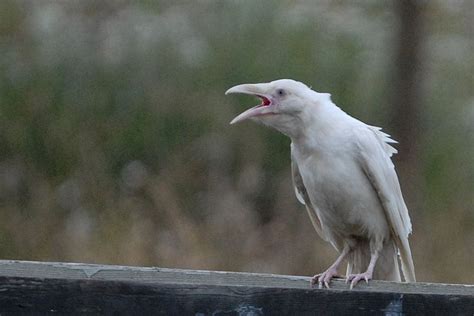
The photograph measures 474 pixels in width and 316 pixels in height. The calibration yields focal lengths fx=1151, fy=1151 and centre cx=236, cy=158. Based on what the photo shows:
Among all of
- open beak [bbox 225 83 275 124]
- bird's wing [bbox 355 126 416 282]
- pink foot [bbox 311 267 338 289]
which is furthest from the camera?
bird's wing [bbox 355 126 416 282]

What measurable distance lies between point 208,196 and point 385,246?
405 centimetres

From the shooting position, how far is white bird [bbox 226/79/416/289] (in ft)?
14.9

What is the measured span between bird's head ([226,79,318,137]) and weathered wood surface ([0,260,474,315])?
5.32 feet

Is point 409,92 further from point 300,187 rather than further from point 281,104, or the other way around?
point 281,104

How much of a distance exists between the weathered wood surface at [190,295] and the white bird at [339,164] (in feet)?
5.23

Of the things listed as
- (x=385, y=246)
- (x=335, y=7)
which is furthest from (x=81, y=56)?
(x=385, y=246)

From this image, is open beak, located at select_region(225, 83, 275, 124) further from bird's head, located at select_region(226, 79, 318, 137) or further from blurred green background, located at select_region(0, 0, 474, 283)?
blurred green background, located at select_region(0, 0, 474, 283)

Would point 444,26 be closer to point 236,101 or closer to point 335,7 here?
point 335,7

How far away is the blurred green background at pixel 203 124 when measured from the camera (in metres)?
8.23

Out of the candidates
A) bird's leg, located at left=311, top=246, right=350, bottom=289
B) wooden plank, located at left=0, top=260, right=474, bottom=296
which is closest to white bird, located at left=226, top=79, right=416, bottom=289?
bird's leg, located at left=311, top=246, right=350, bottom=289

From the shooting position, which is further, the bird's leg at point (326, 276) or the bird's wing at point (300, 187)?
the bird's wing at point (300, 187)

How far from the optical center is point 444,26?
10.6m

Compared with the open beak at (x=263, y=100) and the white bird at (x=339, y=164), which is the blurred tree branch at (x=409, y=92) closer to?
the white bird at (x=339, y=164)

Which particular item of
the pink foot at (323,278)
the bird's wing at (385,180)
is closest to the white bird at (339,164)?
the bird's wing at (385,180)
